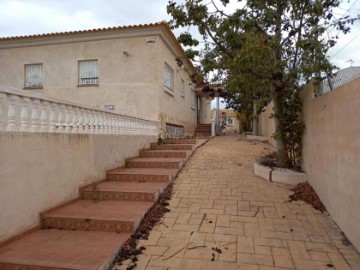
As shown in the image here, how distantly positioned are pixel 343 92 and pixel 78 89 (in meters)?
10.1

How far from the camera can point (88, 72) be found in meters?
11.5

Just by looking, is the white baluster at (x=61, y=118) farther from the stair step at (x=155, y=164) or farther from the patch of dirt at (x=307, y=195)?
the patch of dirt at (x=307, y=195)

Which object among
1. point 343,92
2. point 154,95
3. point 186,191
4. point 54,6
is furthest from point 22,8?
point 343,92

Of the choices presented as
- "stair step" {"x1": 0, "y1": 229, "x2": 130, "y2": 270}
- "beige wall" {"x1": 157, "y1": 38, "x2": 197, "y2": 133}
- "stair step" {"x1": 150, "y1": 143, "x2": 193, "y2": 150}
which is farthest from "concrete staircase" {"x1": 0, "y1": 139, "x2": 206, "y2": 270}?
"beige wall" {"x1": 157, "y1": 38, "x2": 197, "y2": 133}

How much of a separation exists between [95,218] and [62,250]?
2.66ft

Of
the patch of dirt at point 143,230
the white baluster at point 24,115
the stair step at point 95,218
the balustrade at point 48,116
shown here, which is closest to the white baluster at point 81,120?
the balustrade at point 48,116

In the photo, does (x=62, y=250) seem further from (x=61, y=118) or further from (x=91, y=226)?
(x=61, y=118)

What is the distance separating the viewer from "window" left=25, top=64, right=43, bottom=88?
39.3 ft

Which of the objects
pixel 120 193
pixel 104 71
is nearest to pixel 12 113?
pixel 120 193

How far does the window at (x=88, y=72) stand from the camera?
451 inches

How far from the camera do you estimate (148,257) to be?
350 cm

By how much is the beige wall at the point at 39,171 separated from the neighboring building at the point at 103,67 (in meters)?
5.09

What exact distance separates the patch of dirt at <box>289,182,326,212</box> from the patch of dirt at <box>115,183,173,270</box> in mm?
2567

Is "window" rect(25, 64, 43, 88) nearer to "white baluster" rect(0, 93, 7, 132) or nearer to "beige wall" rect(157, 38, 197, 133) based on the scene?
"beige wall" rect(157, 38, 197, 133)
